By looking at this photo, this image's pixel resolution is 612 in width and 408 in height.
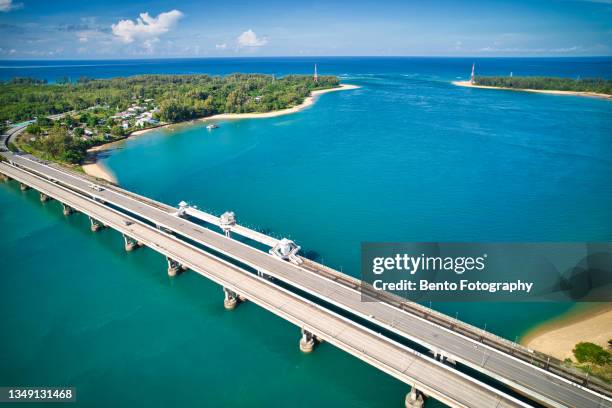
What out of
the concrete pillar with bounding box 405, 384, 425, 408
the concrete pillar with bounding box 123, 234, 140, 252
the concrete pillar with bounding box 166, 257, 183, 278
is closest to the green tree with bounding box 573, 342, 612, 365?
the concrete pillar with bounding box 405, 384, 425, 408

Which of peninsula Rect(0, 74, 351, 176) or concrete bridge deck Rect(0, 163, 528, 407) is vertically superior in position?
peninsula Rect(0, 74, 351, 176)

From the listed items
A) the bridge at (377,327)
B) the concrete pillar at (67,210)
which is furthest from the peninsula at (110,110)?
the bridge at (377,327)

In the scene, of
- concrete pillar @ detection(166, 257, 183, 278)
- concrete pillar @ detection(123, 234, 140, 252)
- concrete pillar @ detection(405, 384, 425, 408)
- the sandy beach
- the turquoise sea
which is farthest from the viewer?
concrete pillar @ detection(123, 234, 140, 252)

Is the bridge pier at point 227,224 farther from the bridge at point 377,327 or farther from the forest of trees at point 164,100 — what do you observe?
the forest of trees at point 164,100

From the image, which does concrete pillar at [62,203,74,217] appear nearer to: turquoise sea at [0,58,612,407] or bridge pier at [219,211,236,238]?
turquoise sea at [0,58,612,407]

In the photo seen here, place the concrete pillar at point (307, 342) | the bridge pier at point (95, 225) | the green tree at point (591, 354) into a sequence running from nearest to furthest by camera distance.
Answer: the green tree at point (591, 354), the concrete pillar at point (307, 342), the bridge pier at point (95, 225)

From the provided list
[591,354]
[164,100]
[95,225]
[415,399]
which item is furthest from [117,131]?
[591,354]
